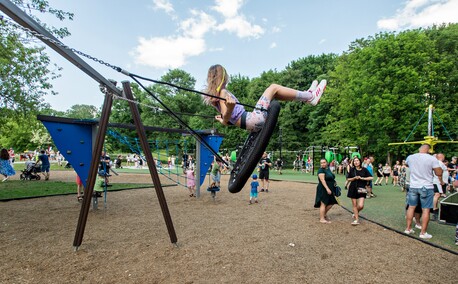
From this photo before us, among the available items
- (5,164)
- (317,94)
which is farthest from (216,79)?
(5,164)

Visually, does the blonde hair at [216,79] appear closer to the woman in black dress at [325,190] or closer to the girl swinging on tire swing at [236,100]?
the girl swinging on tire swing at [236,100]

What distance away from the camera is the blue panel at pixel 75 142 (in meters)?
7.49

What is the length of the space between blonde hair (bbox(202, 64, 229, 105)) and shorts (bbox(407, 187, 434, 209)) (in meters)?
5.00

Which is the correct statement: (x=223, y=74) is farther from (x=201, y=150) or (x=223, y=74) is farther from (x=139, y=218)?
(x=201, y=150)

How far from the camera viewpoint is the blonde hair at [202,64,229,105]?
320 centimetres

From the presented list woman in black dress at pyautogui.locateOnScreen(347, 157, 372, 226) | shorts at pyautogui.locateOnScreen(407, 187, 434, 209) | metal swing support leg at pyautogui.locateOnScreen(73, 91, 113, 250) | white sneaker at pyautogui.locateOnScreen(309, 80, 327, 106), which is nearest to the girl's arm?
white sneaker at pyautogui.locateOnScreen(309, 80, 327, 106)

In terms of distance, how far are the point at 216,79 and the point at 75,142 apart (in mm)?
6318

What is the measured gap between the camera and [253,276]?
4035mm

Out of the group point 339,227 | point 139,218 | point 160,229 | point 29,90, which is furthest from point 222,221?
point 29,90

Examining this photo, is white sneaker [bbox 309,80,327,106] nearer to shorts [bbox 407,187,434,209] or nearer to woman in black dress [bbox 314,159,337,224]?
shorts [bbox 407,187,434,209]

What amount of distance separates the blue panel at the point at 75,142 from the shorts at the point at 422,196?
327 inches

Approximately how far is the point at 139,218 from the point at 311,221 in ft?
15.6

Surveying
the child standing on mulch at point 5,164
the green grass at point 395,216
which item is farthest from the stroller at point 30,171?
the green grass at point 395,216

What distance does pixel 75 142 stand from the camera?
25.7 feet
